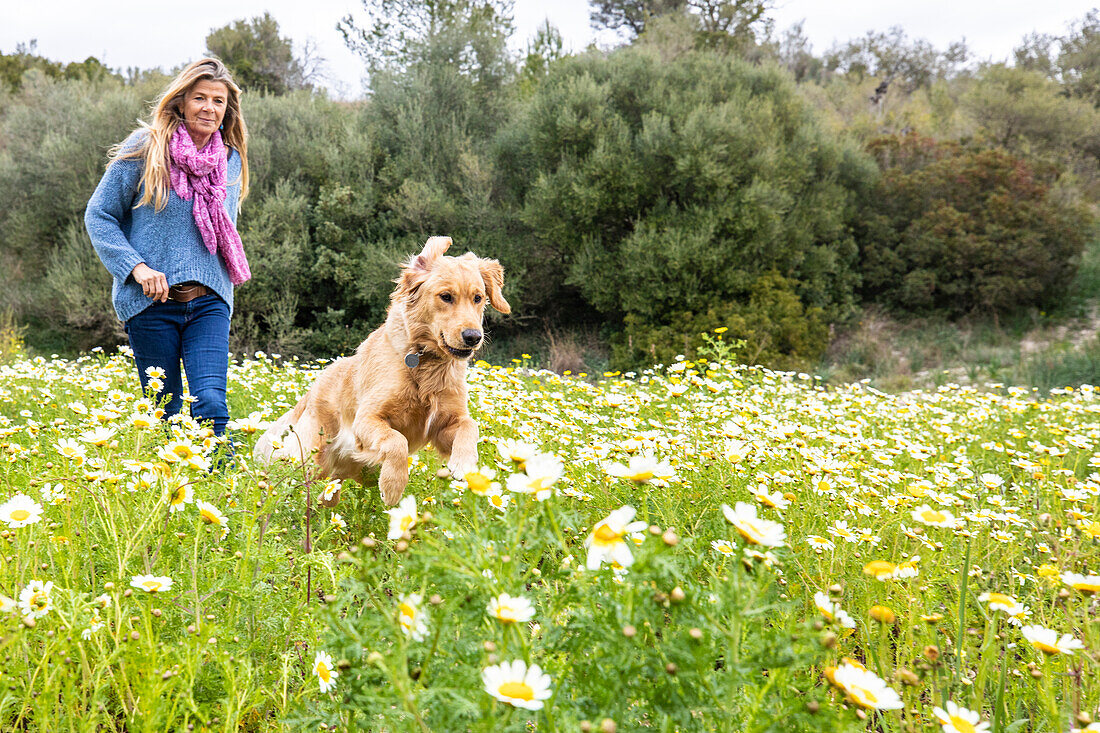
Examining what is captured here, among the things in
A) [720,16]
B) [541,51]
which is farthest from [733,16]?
[541,51]

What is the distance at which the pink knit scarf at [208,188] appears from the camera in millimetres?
3932

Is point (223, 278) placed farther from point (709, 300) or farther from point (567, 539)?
point (709, 300)

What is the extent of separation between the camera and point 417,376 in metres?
3.52

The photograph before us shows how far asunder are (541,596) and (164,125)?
3837 mm

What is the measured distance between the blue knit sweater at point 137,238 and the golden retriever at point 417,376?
1.03 metres

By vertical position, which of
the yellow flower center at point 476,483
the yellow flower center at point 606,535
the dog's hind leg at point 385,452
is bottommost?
the dog's hind leg at point 385,452

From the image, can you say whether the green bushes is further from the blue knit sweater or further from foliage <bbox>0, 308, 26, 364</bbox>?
the blue knit sweater

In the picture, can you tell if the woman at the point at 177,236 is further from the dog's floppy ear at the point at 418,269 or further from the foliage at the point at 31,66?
the foliage at the point at 31,66

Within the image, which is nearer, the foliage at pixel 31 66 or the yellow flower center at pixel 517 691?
the yellow flower center at pixel 517 691

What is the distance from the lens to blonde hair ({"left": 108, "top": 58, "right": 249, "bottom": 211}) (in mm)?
3838

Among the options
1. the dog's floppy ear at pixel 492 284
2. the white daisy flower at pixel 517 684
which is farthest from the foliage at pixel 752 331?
the white daisy flower at pixel 517 684

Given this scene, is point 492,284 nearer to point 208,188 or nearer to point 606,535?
point 208,188

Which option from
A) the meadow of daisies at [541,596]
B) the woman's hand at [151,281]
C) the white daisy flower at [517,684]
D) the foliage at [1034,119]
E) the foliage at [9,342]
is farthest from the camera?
the foliage at [1034,119]

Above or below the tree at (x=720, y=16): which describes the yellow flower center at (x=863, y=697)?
below
